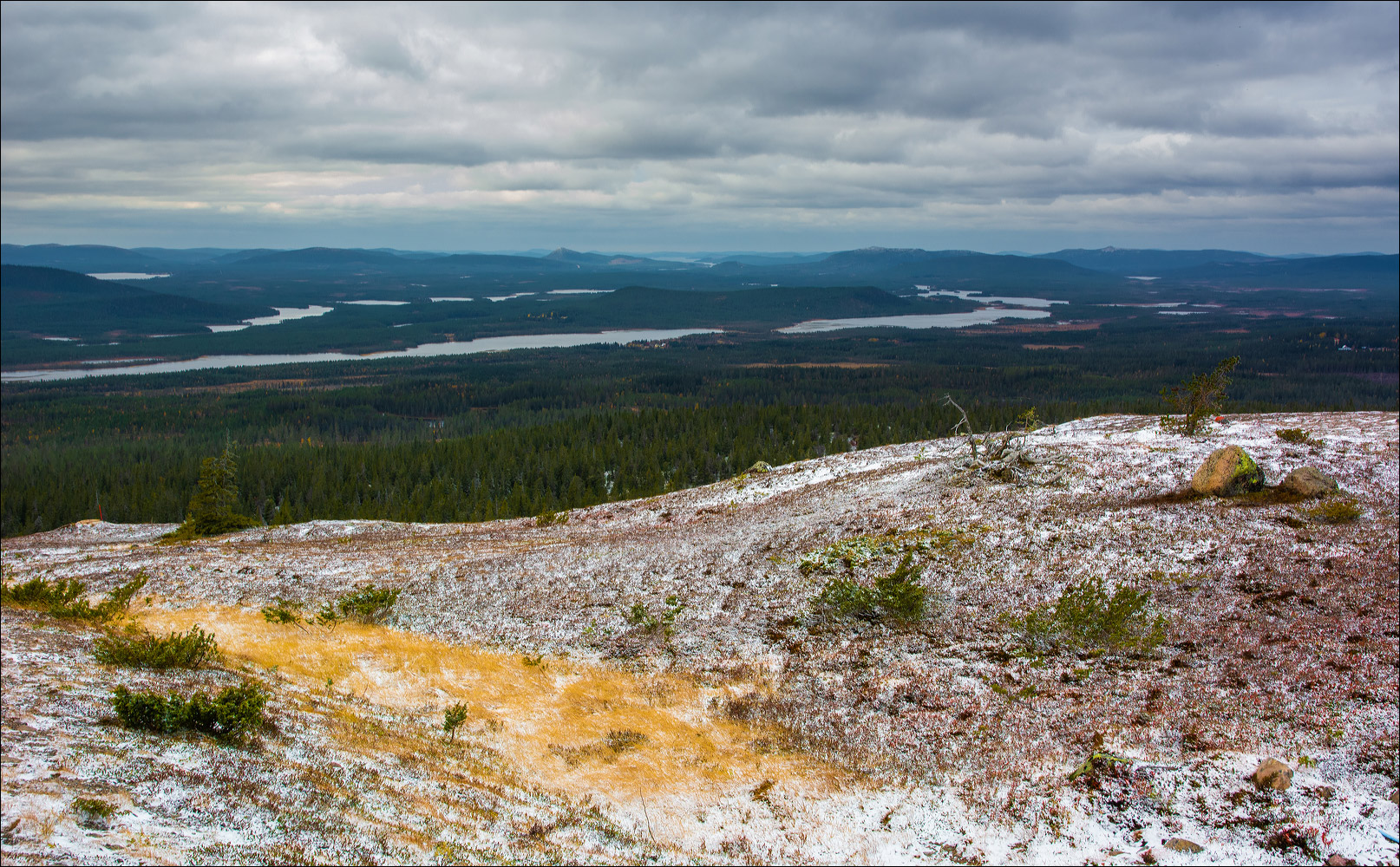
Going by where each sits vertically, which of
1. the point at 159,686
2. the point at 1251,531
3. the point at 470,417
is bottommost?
the point at 470,417

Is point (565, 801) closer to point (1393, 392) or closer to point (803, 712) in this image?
point (803, 712)

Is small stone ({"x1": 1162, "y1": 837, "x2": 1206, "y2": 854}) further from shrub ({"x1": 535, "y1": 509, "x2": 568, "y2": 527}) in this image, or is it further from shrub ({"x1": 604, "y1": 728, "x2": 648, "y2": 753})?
shrub ({"x1": 535, "y1": 509, "x2": 568, "y2": 527})

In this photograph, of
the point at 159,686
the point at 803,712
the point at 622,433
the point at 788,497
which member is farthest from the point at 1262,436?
the point at 622,433

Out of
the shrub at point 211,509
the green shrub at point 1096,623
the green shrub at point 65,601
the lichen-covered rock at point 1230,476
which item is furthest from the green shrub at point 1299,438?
the shrub at point 211,509

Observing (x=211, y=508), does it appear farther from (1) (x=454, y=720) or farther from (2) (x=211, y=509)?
(1) (x=454, y=720)

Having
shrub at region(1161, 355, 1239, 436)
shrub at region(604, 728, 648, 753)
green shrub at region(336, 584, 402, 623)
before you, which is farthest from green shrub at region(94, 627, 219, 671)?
shrub at region(1161, 355, 1239, 436)

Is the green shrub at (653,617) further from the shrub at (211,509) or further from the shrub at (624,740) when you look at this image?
the shrub at (211,509)

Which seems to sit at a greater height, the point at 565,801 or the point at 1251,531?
the point at 1251,531
